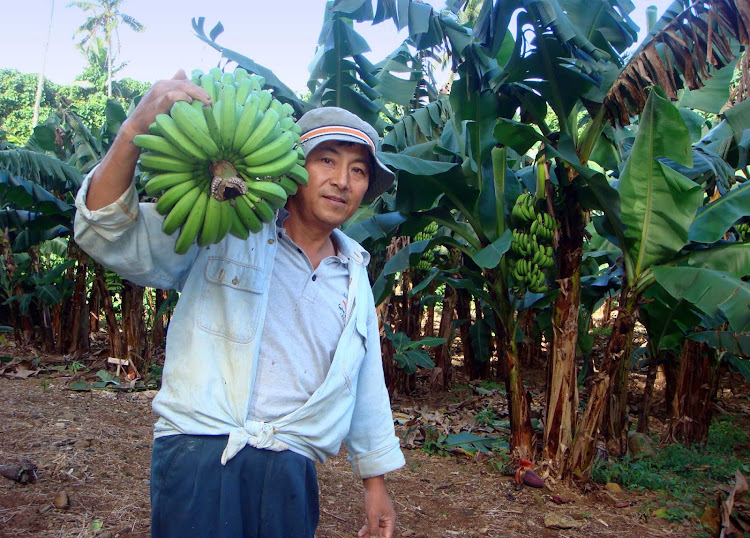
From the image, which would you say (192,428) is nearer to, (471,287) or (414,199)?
(414,199)

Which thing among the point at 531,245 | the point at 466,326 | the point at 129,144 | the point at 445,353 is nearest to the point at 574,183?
the point at 531,245

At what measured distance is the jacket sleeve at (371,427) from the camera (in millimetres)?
1929

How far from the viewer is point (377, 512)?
6.24ft

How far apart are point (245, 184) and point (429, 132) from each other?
459 centimetres

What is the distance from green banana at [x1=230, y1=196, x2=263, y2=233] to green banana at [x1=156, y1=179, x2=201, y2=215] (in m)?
0.12

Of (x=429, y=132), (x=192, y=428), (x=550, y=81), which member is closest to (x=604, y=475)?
(x=550, y=81)

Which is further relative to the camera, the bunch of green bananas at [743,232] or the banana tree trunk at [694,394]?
the banana tree trunk at [694,394]

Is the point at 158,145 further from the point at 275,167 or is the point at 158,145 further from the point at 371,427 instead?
the point at 371,427

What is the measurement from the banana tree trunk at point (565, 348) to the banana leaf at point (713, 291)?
1.94ft

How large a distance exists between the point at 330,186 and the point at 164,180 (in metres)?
0.51

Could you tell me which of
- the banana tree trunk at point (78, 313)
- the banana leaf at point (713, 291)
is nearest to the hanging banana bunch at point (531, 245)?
the banana leaf at point (713, 291)

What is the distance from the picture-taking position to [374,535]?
1.90 meters

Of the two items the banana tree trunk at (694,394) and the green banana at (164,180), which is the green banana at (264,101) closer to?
the green banana at (164,180)

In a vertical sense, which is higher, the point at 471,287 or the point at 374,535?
the point at 471,287
